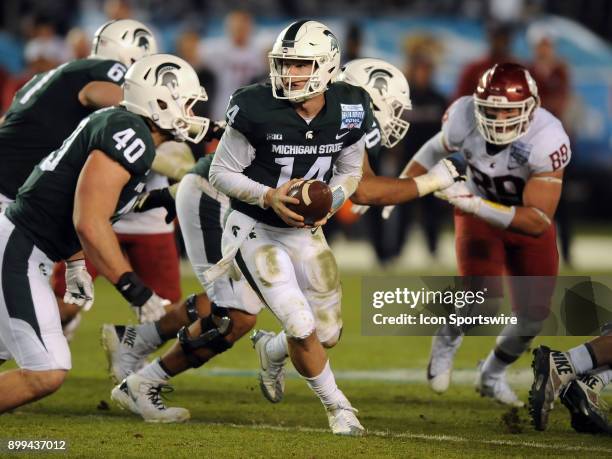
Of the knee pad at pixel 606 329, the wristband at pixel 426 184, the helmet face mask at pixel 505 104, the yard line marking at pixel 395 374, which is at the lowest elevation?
the yard line marking at pixel 395 374

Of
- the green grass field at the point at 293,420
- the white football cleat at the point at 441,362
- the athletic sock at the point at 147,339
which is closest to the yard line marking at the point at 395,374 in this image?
the green grass field at the point at 293,420

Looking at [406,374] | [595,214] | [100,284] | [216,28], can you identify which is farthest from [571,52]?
[406,374]

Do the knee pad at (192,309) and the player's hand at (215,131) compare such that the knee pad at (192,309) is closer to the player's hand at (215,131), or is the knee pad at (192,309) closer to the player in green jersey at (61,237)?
the player's hand at (215,131)

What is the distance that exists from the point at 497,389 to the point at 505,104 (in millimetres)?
1375

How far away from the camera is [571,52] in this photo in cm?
1348

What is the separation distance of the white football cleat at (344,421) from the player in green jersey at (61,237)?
860 millimetres

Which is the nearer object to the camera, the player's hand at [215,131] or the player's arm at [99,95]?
the player's hand at [215,131]

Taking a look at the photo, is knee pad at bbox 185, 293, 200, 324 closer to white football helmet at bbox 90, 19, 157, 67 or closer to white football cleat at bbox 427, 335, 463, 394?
white football cleat at bbox 427, 335, 463, 394

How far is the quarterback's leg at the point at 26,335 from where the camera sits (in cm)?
451

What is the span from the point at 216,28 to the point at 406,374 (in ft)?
25.2

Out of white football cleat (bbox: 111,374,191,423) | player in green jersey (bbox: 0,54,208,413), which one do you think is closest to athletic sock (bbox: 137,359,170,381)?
white football cleat (bbox: 111,374,191,423)

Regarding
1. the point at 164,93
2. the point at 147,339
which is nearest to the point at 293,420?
the point at 147,339

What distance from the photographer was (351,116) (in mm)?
5051

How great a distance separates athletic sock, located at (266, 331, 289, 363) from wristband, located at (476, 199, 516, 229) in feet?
3.49
